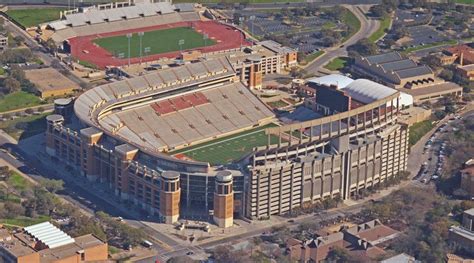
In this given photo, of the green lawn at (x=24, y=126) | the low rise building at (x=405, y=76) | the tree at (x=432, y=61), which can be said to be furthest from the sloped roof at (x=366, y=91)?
the green lawn at (x=24, y=126)

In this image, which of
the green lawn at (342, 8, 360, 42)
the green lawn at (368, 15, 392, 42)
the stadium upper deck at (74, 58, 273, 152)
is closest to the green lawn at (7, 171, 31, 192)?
the stadium upper deck at (74, 58, 273, 152)

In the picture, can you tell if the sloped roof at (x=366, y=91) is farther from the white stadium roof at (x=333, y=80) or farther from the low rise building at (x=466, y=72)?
the low rise building at (x=466, y=72)

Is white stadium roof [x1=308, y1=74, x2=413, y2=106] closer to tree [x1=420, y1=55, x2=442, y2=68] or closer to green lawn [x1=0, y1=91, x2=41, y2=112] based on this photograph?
tree [x1=420, y1=55, x2=442, y2=68]

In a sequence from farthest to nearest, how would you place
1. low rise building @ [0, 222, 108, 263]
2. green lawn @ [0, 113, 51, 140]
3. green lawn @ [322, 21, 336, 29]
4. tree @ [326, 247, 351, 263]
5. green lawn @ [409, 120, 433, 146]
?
green lawn @ [322, 21, 336, 29]
green lawn @ [409, 120, 433, 146]
green lawn @ [0, 113, 51, 140]
tree @ [326, 247, 351, 263]
low rise building @ [0, 222, 108, 263]

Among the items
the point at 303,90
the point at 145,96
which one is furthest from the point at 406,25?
the point at 145,96

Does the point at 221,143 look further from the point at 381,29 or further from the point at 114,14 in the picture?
the point at 381,29

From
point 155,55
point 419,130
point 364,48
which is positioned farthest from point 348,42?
point 419,130
